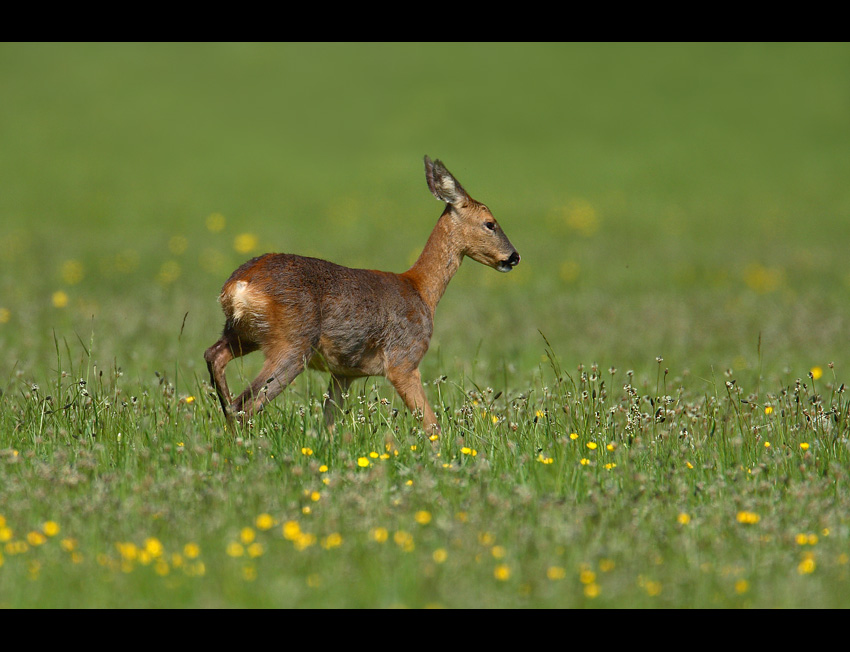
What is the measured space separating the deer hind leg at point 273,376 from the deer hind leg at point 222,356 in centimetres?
18

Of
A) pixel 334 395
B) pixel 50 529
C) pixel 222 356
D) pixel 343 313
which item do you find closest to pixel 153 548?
pixel 50 529

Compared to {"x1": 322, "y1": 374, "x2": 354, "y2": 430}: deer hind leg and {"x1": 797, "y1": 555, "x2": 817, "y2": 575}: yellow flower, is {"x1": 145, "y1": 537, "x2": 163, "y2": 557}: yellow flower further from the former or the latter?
{"x1": 322, "y1": 374, "x2": 354, "y2": 430}: deer hind leg

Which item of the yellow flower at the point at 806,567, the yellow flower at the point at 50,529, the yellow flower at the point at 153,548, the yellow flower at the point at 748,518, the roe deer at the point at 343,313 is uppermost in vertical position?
the roe deer at the point at 343,313

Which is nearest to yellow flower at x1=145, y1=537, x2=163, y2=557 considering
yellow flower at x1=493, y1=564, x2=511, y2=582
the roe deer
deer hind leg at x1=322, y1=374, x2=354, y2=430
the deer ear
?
yellow flower at x1=493, y1=564, x2=511, y2=582

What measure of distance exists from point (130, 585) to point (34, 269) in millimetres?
12103

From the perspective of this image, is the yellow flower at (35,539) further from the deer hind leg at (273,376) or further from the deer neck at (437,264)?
the deer neck at (437,264)

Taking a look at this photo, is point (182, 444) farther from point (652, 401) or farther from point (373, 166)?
point (373, 166)

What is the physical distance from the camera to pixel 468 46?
39531mm

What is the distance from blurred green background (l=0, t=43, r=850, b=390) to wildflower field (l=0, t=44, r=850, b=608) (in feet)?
0.37

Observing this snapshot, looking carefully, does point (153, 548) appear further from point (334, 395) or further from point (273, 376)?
point (334, 395)

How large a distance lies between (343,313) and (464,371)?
163 centimetres

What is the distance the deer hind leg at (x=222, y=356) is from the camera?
21.6 feet

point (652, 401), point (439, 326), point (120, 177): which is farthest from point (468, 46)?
point (652, 401)

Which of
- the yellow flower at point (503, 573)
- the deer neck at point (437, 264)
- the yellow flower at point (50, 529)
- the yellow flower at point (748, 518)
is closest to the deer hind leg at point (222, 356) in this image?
the deer neck at point (437, 264)
